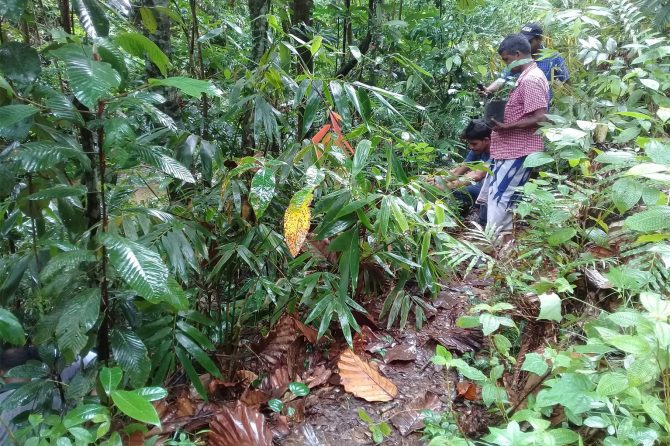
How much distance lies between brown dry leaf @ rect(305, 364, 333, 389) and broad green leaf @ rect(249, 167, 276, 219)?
2.67 feet

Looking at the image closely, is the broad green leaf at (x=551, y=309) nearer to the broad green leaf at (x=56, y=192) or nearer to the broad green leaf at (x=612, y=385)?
the broad green leaf at (x=612, y=385)

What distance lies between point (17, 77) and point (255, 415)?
1353 millimetres

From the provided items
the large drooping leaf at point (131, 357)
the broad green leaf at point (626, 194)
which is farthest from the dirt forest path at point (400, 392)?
the broad green leaf at point (626, 194)

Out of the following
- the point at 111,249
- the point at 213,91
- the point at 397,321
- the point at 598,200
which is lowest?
the point at 397,321

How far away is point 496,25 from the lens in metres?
4.86

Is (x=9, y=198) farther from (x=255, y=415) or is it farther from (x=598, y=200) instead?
(x=598, y=200)

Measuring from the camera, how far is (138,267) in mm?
1188

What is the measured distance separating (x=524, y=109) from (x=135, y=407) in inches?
115

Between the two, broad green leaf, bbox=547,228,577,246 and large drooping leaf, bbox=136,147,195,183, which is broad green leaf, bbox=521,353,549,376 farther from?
large drooping leaf, bbox=136,147,195,183

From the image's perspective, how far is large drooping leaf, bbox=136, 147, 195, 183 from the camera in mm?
1428

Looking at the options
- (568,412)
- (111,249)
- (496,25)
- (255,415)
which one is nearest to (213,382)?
(255,415)

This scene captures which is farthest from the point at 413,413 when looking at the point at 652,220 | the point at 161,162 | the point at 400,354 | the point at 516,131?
the point at 516,131

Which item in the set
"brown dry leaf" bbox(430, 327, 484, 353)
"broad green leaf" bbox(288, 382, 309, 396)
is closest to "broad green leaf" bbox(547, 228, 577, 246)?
"brown dry leaf" bbox(430, 327, 484, 353)

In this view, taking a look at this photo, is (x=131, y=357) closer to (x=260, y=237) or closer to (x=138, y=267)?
(x=138, y=267)
